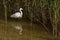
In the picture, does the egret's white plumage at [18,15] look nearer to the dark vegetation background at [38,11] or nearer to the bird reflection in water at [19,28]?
the dark vegetation background at [38,11]

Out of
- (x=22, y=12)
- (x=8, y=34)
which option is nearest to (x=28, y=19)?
(x=22, y=12)

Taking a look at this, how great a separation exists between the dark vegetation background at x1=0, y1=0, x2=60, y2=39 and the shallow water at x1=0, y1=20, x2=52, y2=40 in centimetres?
14

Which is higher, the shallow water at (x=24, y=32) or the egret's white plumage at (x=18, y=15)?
the egret's white plumage at (x=18, y=15)

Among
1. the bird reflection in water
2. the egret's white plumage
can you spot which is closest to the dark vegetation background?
the egret's white plumage

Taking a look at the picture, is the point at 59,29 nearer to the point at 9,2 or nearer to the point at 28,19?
the point at 28,19

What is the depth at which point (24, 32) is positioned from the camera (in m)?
4.96

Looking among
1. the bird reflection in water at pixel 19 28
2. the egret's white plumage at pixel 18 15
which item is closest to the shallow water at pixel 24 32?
the bird reflection in water at pixel 19 28

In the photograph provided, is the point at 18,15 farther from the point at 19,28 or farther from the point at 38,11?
the point at 38,11

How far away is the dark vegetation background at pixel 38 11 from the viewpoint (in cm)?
462

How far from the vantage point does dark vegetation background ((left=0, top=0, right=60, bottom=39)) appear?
15.2 ft

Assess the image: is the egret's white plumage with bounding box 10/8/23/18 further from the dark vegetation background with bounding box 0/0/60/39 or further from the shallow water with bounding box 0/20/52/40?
the shallow water with bounding box 0/20/52/40

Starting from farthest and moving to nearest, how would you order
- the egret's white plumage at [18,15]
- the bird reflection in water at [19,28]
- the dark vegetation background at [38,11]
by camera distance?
the egret's white plumage at [18,15] → the bird reflection in water at [19,28] → the dark vegetation background at [38,11]

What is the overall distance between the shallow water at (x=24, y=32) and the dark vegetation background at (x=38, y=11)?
14cm

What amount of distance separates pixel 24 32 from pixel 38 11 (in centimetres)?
57
